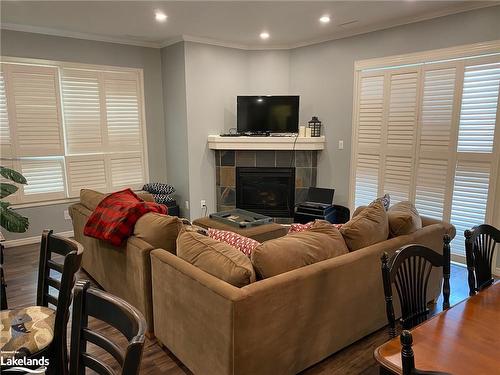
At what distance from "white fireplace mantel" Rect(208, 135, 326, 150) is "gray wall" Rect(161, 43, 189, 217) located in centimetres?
50

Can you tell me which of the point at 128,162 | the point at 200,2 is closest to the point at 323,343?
the point at 200,2

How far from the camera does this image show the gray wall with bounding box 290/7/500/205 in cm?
379

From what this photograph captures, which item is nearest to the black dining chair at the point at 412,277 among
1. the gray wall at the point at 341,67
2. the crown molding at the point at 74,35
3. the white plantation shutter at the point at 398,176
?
the white plantation shutter at the point at 398,176

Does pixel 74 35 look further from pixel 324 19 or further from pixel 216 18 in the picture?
pixel 324 19

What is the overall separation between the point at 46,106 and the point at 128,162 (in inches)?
49.9

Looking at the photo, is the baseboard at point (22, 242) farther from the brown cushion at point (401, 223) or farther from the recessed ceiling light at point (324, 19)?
the recessed ceiling light at point (324, 19)

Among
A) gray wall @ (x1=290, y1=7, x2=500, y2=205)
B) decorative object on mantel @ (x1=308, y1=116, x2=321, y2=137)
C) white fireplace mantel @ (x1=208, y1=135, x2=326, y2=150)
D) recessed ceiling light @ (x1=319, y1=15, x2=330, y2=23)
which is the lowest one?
white fireplace mantel @ (x1=208, y1=135, x2=326, y2=150)

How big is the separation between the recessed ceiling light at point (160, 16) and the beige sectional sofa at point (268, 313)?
2.72 metres

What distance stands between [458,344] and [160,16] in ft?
12.9

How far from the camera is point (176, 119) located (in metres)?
5.21

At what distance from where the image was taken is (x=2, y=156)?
14.1 feet

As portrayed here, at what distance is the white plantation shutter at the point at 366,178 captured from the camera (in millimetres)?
4562

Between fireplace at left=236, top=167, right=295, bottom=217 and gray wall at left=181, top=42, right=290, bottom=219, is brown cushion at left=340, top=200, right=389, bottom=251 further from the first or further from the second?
gray wall at left=181, top=42, right=290, bottom=219

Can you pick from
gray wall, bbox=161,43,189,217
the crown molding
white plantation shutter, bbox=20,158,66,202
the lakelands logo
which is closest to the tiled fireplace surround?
gray wall, bbox=161,43,189,217
